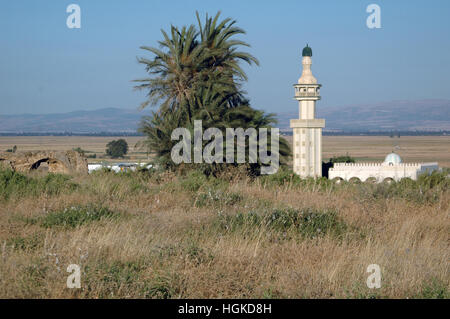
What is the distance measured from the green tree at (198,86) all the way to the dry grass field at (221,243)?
9411mm

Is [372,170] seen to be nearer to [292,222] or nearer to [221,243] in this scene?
[292,222]

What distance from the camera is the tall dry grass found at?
15.4 ft

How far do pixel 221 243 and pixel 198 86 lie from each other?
14.7 meters

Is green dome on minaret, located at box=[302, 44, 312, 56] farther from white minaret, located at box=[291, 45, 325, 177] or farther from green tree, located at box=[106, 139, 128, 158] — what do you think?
green tree, located at box=[106, 139, 128, 158]

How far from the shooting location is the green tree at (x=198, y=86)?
746 inches

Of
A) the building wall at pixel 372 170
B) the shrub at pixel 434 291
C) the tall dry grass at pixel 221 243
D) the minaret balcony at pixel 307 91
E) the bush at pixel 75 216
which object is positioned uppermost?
the minaret balcony at pixel 307 91

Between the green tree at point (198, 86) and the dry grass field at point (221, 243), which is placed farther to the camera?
the green tree at point (198, 86)

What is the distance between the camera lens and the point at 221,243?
5.82 metres

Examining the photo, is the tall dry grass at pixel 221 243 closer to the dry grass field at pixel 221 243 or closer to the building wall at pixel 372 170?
the dry grass field at pixel 221 243

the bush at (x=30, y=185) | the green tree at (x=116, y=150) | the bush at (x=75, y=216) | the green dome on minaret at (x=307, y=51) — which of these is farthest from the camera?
the green tree at (x=116, y=150)

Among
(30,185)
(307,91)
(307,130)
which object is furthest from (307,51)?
(30,185)

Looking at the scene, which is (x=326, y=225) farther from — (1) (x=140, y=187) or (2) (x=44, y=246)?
(1) (x=140, y=187)

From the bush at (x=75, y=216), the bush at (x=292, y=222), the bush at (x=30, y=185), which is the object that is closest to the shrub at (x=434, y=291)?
the bush at (x=292, y=222)
